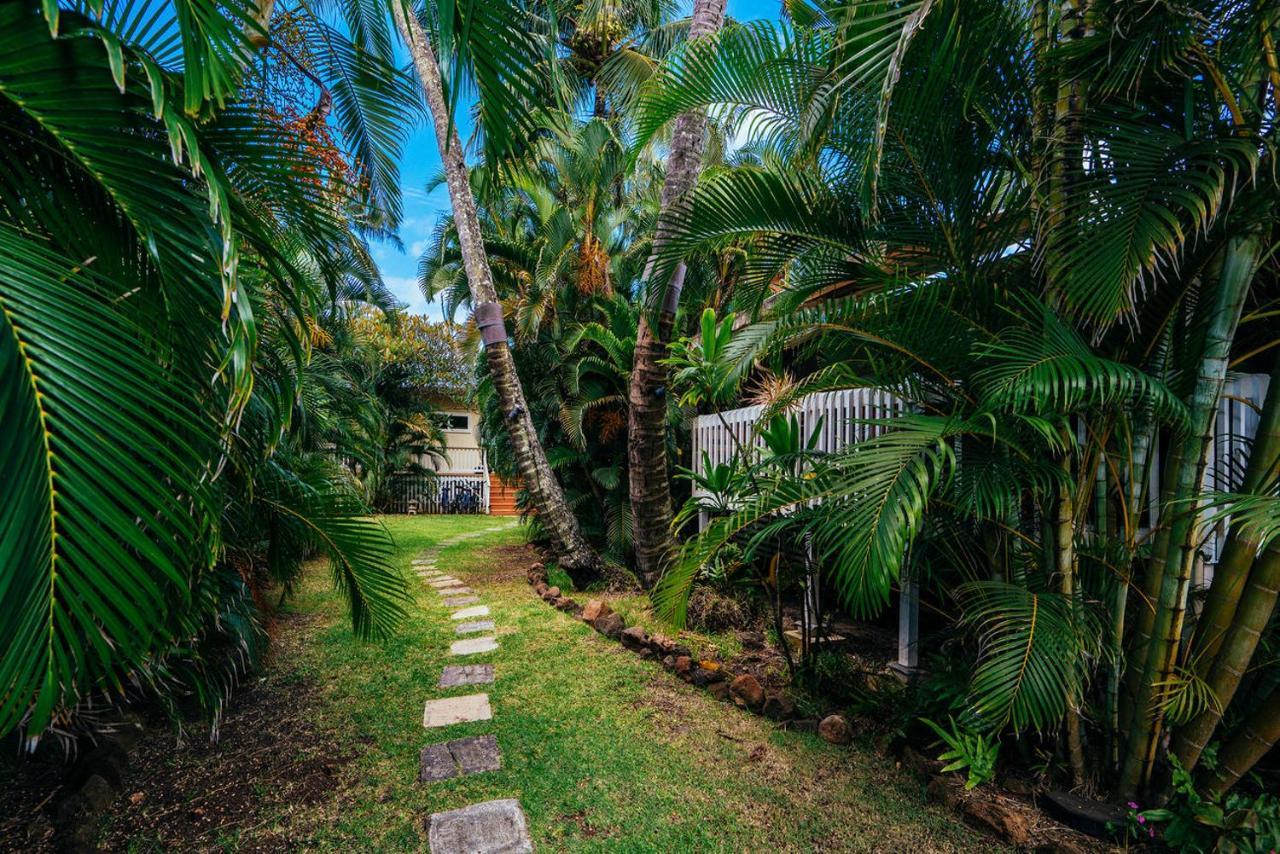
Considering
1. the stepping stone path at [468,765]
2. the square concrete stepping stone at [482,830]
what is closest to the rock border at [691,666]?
the stepping stone path at [468,765]

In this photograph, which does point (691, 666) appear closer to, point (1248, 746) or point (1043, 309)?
point (1248, 746)

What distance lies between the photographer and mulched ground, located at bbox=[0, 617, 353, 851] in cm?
205

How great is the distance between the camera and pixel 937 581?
2.51m

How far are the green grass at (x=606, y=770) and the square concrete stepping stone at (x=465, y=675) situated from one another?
0.07m

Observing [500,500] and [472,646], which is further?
[500,500]

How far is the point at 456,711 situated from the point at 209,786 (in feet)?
3.50

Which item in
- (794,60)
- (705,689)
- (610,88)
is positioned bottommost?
(705,689)

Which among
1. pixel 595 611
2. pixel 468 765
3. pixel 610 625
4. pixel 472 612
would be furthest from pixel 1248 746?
pixel 472 612

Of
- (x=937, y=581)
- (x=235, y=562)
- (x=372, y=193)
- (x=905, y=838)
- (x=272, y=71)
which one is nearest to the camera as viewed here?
(x=905, y=838)

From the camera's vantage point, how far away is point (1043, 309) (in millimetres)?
1903

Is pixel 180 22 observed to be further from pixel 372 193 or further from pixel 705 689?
pixel 705 689

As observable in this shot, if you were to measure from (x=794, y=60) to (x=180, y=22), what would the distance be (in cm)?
232

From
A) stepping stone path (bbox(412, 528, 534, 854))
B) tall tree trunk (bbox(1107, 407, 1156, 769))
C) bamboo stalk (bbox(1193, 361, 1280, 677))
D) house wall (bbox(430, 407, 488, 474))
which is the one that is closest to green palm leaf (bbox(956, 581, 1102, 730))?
tall tree trunk (bbox(1107, 407, 1156, 769))

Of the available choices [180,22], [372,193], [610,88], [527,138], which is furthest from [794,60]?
[610,88]
